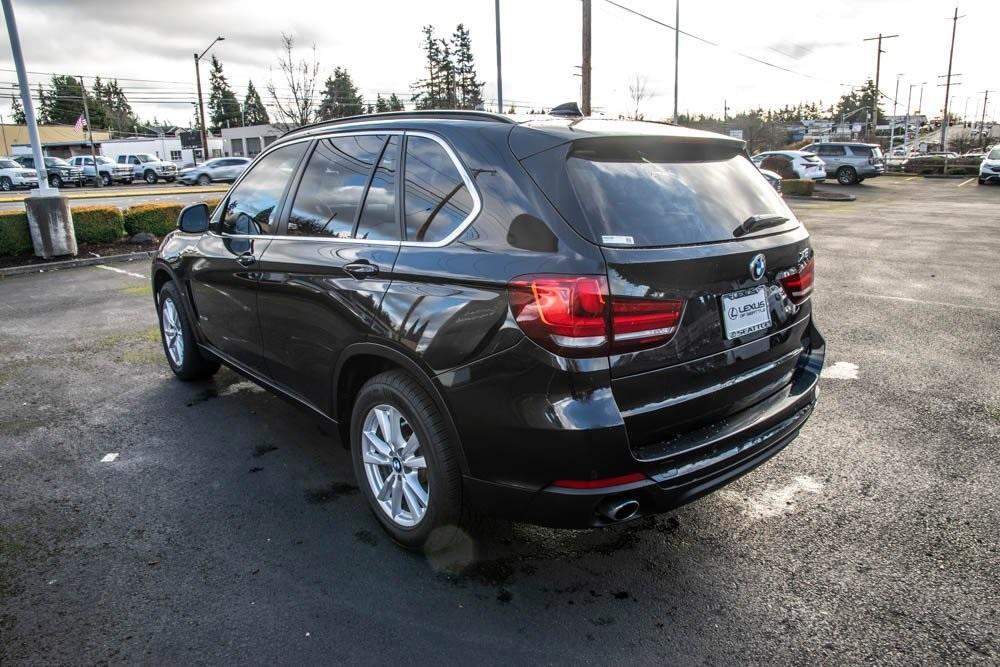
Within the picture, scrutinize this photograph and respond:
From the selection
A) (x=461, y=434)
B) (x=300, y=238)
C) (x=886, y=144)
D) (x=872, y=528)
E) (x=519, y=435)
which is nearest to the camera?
(x=519, y=435)

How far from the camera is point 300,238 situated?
3510 mm

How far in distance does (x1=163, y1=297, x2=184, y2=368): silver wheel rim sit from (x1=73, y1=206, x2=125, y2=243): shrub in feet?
28.4

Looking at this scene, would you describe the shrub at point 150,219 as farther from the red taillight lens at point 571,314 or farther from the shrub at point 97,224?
the red taillight lens at point 571,314

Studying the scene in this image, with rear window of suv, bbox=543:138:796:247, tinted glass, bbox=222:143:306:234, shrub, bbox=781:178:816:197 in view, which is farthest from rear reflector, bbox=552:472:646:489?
shrub, bbox=781:178:816:197

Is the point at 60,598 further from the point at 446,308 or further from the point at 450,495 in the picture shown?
the point at 446,308

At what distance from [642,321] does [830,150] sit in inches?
1368

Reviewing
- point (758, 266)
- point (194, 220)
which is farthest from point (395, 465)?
point (194, 220)

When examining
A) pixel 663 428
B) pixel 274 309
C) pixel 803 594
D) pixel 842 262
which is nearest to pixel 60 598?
pixel 274 309

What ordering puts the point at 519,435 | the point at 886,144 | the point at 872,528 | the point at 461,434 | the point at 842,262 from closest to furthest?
the point at 519,435 → the point at 461,434 → the point at 872,528 → the point at 842,262 → the point at 886,144

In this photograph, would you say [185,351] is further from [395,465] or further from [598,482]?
[598,482]

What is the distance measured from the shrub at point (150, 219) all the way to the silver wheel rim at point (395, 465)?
39.6ft

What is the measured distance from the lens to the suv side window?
3216cm

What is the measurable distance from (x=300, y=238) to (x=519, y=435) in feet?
5.81

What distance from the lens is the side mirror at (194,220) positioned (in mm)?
4566
